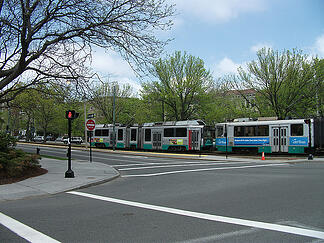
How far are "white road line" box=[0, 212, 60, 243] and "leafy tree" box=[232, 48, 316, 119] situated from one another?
29876mm

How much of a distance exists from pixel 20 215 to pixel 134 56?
856cm

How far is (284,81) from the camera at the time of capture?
32.6 meters

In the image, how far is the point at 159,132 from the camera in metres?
33.2

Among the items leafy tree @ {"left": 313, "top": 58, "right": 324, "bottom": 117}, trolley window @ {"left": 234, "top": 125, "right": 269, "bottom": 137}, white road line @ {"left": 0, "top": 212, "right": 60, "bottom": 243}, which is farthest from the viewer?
leafy tree @ {"left": 313, "top": 58, "right": 324, "bottom": 117}

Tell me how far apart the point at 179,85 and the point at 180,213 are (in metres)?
30.8

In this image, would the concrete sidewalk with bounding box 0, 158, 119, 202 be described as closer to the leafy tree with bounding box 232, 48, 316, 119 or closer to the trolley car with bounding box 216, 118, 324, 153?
the trolley car with bounding box 216, 118, 324, 153

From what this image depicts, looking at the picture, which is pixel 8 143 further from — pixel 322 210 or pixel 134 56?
pixel 322 210

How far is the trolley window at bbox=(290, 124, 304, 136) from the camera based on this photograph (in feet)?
79.3

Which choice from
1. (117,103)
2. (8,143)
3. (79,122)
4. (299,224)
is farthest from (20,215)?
(79,122)

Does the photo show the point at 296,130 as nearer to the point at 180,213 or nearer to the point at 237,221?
the point at 180,213

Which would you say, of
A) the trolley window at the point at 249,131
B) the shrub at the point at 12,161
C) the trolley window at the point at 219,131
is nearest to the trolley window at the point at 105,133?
the trolley window at the point at 219,131

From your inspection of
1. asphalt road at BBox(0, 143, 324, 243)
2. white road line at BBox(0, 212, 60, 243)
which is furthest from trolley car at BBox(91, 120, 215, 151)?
white road line at BBox(0, 212, 60, 243)

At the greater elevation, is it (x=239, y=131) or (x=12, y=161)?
(x=239, y=131)

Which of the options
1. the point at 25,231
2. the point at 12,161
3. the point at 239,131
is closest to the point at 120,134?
the point at 239,131
